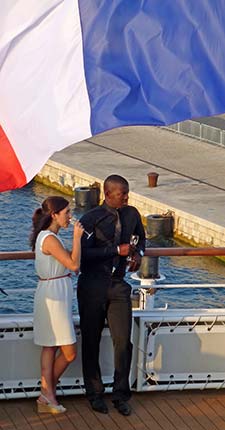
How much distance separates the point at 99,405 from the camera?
809 centimetres

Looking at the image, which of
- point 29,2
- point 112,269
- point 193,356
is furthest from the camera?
point 193,356

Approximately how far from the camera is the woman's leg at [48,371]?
803 cm

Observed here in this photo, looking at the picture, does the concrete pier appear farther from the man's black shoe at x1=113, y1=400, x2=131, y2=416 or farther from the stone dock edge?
the man's black shoe at x1=113, y1=400, x2=131, y2=416

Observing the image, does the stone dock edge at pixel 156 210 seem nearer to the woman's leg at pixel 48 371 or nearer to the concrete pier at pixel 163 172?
the concrete pier at pixel 163 172

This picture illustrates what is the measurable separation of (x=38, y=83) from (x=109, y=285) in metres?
1.86

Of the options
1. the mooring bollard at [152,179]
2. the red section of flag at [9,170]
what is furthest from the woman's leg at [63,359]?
the mooring bollard at [152,179]

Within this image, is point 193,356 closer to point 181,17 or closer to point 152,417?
point 152,417

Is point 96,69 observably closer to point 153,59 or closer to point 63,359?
point 153,59

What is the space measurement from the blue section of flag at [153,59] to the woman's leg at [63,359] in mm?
1987

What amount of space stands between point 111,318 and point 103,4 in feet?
7.52

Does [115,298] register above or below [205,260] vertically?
above

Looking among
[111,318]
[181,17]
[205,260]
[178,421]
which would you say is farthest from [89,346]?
[205,260]

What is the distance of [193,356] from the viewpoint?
859cm

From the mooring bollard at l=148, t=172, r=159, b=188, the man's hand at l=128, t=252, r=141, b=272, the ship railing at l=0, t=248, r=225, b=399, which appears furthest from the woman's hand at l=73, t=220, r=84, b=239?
the mooring bollard at l=148, t=172, r=159, b=188
